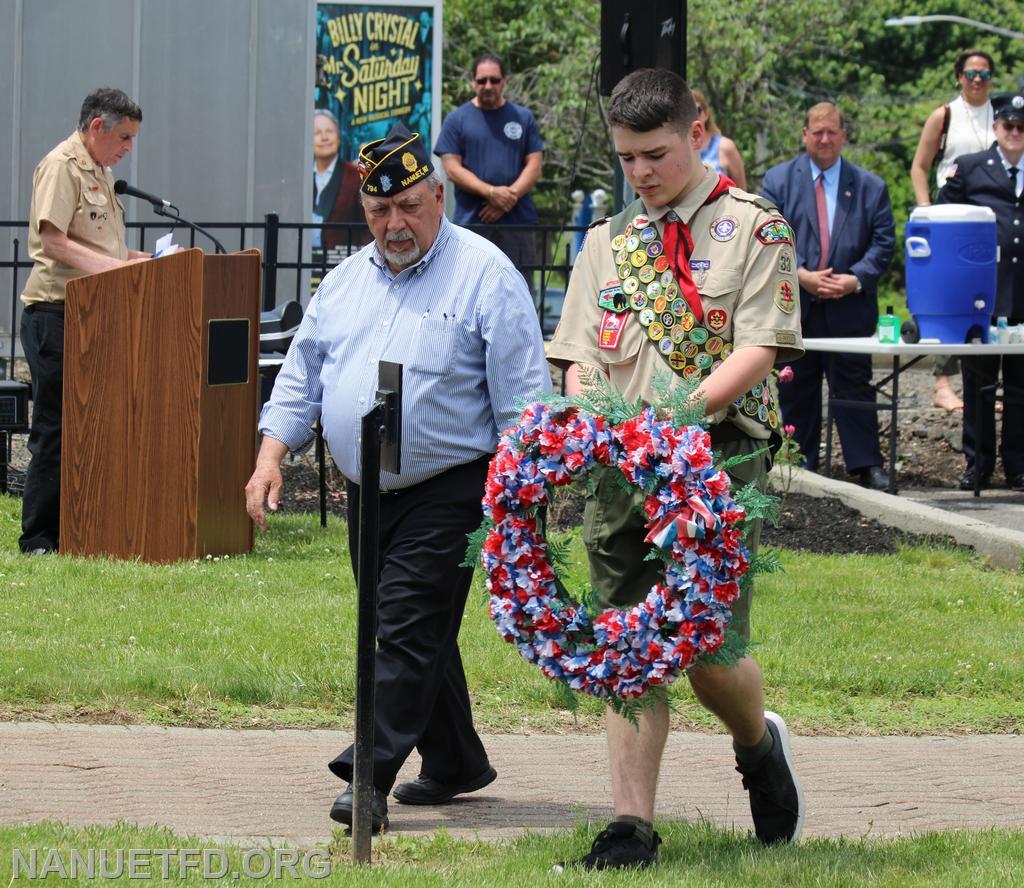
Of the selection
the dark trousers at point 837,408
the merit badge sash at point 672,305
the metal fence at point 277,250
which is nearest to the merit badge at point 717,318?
the merit badge sash at point 672,305

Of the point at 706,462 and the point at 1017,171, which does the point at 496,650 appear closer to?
the point at 706,462

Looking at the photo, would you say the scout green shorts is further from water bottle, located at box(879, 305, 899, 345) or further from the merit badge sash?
water bottle, located at box(879, 305, 899, 345)

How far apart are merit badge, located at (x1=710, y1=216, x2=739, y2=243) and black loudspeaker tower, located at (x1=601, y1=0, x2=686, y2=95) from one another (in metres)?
3.74

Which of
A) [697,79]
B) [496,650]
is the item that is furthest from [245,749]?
[697,79]

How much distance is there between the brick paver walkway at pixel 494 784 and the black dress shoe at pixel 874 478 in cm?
539

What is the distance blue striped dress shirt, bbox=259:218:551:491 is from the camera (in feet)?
16.8

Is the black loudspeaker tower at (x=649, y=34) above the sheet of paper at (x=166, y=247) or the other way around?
above

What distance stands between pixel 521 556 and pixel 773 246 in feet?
3.60

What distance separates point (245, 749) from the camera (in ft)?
19.4

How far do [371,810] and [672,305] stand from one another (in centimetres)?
165

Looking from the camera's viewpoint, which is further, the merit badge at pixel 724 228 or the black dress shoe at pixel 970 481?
the black dress shoe at pixel 970 481

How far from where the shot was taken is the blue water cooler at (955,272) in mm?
10773

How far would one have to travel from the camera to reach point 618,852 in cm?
455

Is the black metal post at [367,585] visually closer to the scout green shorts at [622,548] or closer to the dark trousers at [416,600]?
the dark trousers at [416,600]
